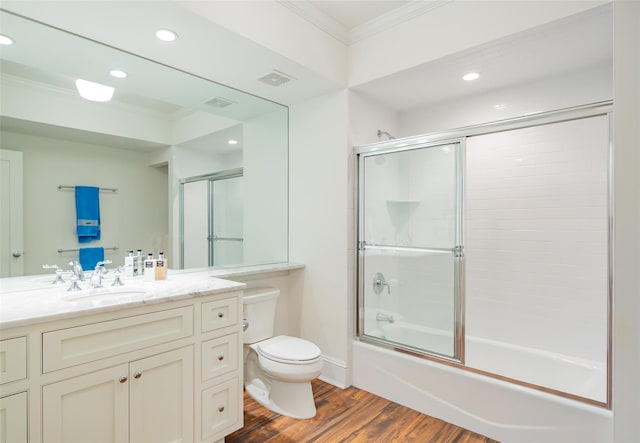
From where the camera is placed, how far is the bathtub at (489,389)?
70.8 inches

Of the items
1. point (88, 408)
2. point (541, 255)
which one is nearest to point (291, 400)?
point (88, 408)

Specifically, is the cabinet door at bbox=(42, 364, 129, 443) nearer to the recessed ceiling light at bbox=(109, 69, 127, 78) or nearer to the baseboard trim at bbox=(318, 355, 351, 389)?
the baseboard trim at bbox=(318, 355, 351, 389)

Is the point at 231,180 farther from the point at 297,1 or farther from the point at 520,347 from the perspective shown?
the point at 520,347

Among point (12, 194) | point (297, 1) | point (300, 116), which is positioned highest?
point (297, 1)

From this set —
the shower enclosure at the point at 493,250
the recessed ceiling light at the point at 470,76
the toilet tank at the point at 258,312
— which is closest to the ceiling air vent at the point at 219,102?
the shower enclosure at the point at 493,250

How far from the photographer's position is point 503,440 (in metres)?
1.99

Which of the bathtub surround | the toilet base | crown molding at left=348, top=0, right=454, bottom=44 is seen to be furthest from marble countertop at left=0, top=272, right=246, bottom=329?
crown molding at left=348, top=0, right=454, bottom=44

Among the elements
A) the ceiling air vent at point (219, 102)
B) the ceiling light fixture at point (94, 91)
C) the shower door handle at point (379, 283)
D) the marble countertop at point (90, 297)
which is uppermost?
the ceiling air vent at point (219, 102)

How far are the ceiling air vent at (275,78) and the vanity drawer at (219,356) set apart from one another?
69.4 inches

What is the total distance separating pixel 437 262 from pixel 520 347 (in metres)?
1.01

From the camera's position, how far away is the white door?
191cm

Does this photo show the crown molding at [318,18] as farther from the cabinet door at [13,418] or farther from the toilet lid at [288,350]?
the cabinet door at [13,418]

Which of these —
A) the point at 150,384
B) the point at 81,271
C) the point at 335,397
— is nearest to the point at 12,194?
the point at 81,271

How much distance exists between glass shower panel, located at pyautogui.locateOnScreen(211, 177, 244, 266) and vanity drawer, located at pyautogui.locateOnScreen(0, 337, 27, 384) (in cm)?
162
